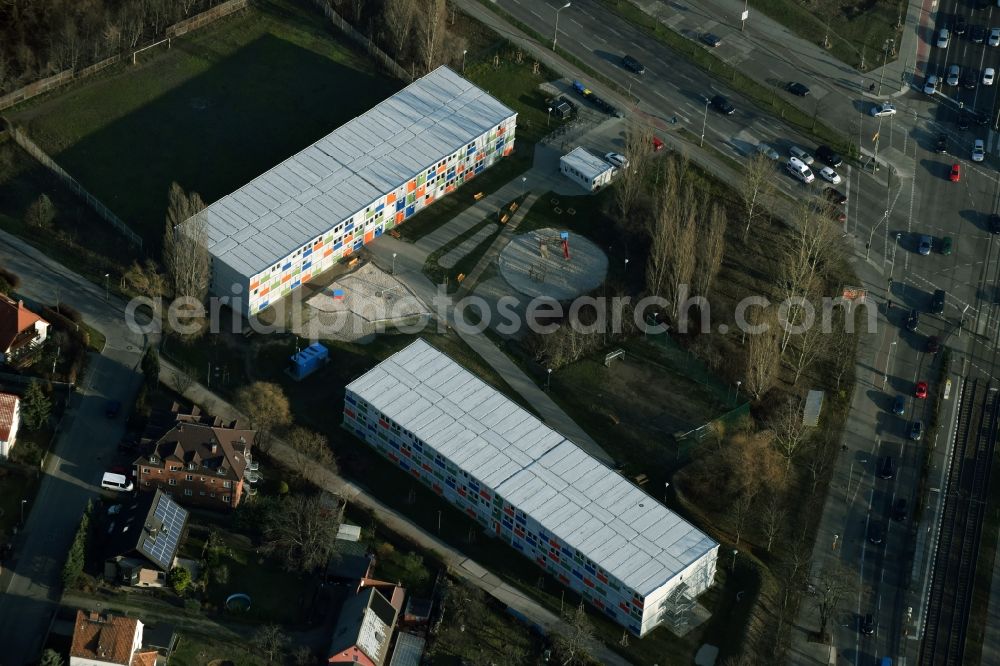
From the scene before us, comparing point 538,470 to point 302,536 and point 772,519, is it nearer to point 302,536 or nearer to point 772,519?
point 772,519

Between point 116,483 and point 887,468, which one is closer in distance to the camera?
point 116,483

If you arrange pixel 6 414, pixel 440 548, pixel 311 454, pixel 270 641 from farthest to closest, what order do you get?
pixel 311 454, pixel 6 414, pixel 440 548, pixel 270 641

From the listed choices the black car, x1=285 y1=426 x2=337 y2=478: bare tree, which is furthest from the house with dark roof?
the black car

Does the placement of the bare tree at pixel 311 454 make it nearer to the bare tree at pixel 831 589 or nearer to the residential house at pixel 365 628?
the residential house at pixel 365 628

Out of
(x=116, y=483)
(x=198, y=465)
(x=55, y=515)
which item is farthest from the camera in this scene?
(x=116, y=483)

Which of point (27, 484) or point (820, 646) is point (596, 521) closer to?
point (820, 646)

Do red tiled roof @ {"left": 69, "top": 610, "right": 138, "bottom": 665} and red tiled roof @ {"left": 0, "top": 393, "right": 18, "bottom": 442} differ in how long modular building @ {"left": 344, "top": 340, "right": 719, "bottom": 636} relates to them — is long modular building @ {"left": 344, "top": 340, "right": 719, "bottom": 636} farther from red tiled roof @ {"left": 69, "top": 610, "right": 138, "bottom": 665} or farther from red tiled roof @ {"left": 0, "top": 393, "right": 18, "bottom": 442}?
red tiled roof @ {"left": 69, "top": 610, "right": 138, "bottom": 665}

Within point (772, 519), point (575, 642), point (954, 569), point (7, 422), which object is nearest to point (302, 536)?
point (575, 642)

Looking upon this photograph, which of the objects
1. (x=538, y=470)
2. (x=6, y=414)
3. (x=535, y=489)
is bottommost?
(x=535, y=489)
